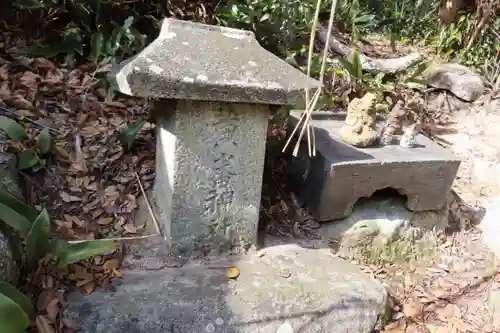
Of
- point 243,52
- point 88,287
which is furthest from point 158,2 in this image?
point 88,287

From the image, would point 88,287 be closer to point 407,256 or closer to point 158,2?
point 407,256

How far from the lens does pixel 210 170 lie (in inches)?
78.4

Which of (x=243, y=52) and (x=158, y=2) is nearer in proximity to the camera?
(x=243, y=52)

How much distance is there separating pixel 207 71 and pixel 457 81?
10.3ft

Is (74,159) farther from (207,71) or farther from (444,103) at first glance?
(444,103)

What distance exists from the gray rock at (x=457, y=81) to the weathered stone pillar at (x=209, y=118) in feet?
8.76

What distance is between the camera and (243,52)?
6.27ft

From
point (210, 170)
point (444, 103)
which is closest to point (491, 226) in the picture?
point (444, 103)

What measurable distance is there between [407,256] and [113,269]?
1.61m

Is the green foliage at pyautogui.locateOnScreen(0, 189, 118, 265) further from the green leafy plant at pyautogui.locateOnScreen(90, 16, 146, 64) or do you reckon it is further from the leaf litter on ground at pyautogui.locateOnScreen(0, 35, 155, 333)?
the green leafy plant at pyautogui.locateOnScreen(90, 16, 146, 64)

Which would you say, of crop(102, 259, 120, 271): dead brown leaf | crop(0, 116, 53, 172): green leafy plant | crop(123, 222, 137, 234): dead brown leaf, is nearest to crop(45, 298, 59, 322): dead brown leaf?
crop(102, 259, 120, 271): dead brown leaf

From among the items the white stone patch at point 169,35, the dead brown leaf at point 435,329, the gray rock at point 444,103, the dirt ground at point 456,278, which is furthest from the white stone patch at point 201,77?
the gray rock at point 444,103

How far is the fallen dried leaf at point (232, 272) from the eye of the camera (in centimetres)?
200

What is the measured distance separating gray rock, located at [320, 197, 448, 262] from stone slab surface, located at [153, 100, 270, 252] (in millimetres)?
574
